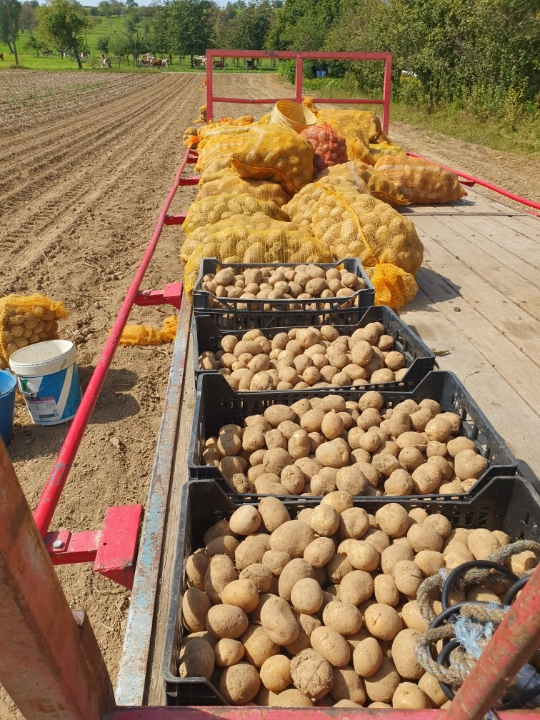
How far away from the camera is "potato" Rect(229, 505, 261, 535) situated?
74.2 inches

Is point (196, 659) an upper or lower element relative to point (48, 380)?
upper

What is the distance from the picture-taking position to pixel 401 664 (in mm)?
1531

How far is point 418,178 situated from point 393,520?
17.4ft

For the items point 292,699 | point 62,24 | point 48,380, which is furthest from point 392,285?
point 62,24

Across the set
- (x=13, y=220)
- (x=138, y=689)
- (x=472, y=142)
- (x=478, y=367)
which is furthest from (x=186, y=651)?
(x=472, y=142)

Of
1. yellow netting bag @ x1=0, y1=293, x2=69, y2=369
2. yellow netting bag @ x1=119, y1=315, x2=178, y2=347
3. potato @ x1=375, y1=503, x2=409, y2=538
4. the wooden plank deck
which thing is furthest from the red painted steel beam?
yellow netting bag @ x1=119, y1=315, x2=178, y2=347

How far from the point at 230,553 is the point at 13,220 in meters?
8.06

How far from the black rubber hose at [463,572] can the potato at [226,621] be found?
57cm

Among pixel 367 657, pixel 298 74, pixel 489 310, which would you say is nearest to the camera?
pixel 367 657

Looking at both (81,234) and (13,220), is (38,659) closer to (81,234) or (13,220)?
(81,234)

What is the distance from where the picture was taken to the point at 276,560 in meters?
1.80

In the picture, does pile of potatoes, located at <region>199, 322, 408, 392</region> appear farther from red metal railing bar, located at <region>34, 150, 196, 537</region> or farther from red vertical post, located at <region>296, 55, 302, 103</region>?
red vertical post, located at <region>296, 55, 302, 103</region>

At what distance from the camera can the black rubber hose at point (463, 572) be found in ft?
5.04

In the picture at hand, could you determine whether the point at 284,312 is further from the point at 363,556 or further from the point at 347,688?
the point at 347,688
